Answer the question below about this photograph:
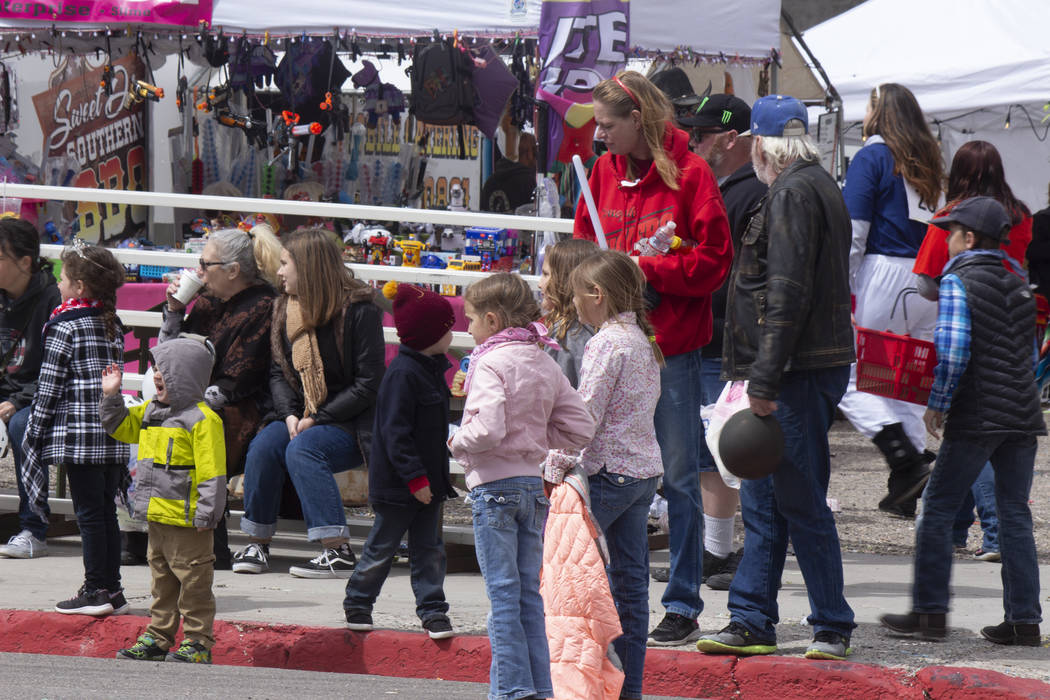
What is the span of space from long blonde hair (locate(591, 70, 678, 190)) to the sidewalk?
176 cm

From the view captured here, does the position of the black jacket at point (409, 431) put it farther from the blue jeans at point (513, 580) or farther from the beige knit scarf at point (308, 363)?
the beige knit scarf at point (308, 363)

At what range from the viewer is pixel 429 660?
5.21m

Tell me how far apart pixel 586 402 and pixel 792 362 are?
2.56 ft

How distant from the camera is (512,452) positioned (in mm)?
4398

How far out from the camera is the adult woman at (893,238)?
7051 millimetres

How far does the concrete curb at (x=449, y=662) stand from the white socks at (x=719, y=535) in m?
1.34

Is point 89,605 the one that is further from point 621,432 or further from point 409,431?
point 621,432

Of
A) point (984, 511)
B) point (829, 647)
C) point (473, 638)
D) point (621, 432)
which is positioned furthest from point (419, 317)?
point (984, 511)

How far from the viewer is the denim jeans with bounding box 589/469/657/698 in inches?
174

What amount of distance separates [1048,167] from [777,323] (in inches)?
475

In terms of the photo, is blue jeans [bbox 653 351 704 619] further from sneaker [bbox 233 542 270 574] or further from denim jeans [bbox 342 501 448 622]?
sneaker [bbox 233 542 270 574]

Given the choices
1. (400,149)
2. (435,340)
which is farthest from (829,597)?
(400,149)

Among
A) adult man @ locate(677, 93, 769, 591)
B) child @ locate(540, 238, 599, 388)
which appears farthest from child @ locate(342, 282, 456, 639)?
adult man @ locate(677, 93, 769, 591)

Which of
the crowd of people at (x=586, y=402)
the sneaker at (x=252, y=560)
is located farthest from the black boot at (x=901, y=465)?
the sneaker at (x=252, y=560)
